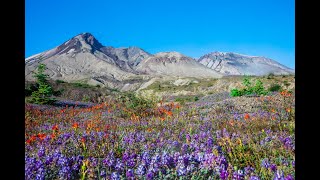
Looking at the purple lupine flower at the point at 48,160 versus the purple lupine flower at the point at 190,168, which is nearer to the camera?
the purple lupine flower at the point at 190,168

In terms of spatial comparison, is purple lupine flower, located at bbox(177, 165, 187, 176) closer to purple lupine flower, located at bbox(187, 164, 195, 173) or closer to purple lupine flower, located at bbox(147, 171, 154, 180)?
purple lupine flower, located at bbox(187, 164, 195, 173)

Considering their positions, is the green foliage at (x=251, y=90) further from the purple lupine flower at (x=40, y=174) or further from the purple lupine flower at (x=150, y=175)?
the purple lupine flower at (x=40, y=174)

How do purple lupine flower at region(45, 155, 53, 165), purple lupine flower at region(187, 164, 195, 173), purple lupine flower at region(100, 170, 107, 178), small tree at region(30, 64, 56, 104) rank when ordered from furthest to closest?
small tree at region(30, 64, 56, 104) < purple lupine flower at region(45, 155, 53, 165) < purple lupine flower at region(100, 170, 107, 178) < purple lupine flower at region(187, 164, 195, 173)

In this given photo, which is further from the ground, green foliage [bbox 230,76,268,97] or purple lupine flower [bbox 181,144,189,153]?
green foliage [bbox 230,76,268,97]

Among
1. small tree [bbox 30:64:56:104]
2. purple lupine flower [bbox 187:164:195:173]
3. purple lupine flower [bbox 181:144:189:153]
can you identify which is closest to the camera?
purple lupine flower [bbox 187:164:195:173]

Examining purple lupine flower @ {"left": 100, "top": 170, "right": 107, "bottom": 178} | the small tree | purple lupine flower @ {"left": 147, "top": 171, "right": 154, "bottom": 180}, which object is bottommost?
purple lupine flower @ {"left": 100, "top": 170, "right": 107, "bottom": 178}

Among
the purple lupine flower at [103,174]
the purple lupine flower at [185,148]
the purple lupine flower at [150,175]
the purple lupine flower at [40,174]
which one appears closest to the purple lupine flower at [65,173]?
the purple lupine flower at [40,174]

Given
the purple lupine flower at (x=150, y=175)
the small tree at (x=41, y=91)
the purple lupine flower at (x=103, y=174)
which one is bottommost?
the purple lupine flower at (x=103, y=174)

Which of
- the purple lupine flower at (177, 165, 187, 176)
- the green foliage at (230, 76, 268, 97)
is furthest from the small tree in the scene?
the purple lupine flower at (177, 165, 187, 176)

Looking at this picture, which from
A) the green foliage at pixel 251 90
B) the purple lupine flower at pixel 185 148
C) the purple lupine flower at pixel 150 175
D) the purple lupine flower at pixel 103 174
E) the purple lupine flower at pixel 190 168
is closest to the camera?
the purple lupine flower at pixel 150 175

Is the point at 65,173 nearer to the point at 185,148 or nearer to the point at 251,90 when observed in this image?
the point at 185,148
